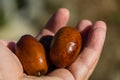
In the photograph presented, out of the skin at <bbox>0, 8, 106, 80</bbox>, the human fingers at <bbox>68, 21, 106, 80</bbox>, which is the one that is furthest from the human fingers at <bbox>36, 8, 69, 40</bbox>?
the human fingers at <bbox>68, 21, 106, 80</bbox>

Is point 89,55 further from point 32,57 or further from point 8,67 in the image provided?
point 8,67

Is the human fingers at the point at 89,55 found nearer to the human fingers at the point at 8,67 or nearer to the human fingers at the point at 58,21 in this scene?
the human fingers at the point at 58,21

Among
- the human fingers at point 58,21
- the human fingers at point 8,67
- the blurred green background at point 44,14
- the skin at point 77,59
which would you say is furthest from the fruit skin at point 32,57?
the blurred green background at point 44,14

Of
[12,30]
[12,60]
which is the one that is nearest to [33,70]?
[12,60]

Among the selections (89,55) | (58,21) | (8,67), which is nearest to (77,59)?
(89,55)

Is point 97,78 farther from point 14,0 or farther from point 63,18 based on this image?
point 14,0

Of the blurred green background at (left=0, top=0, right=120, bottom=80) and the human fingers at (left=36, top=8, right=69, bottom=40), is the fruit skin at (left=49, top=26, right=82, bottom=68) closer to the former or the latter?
the human fingers at (left=36, top=8, right=69, bottom=40)
